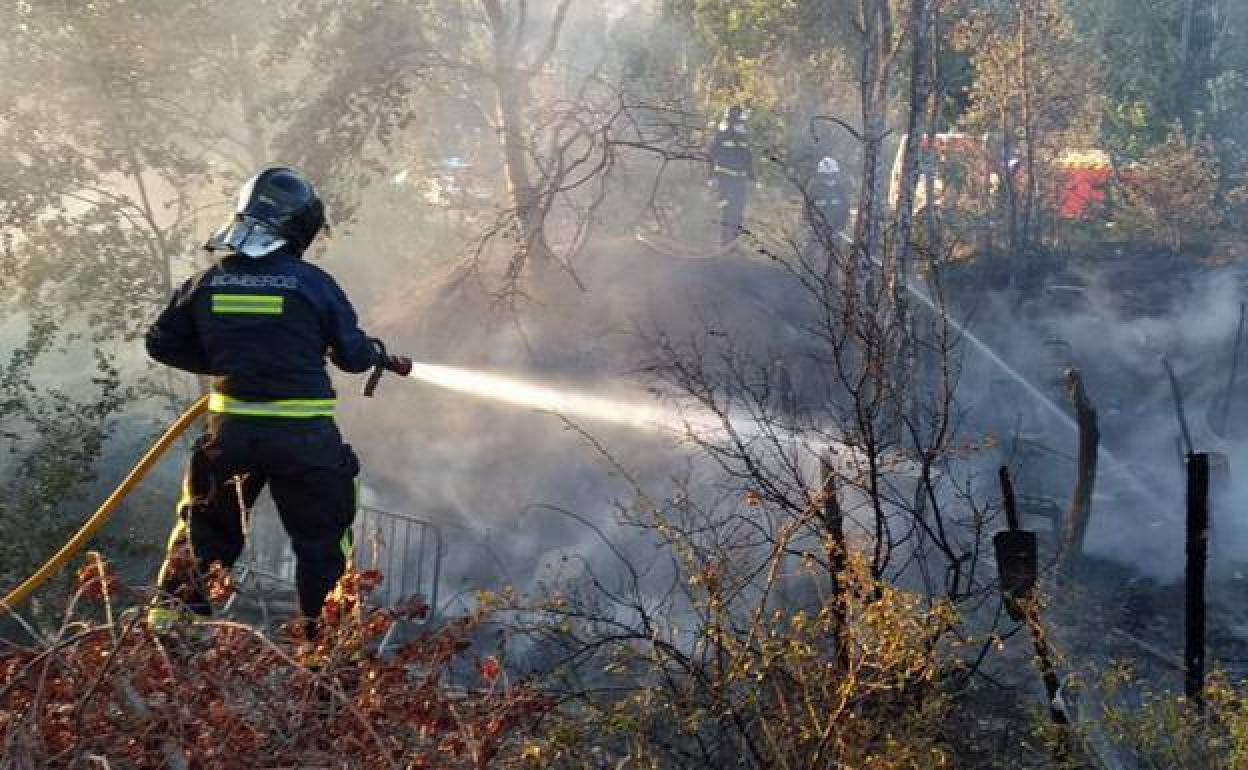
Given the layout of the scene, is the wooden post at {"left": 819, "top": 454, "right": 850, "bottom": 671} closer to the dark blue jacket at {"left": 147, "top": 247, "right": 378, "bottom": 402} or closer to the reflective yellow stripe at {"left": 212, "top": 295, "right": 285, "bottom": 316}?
the dark blue jacket at {"left": 147, "top": 247, "right": 378, "bottom": 402}

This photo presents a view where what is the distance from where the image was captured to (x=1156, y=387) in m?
14.0

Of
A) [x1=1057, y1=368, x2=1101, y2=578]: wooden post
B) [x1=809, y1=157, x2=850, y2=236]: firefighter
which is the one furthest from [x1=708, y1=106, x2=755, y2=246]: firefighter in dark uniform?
[x1=1057, y1=368, x2=1101, y2=578]: wooden post

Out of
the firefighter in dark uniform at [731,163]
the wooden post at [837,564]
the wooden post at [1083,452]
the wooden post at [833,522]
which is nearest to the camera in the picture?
the wooden post at [837,564]

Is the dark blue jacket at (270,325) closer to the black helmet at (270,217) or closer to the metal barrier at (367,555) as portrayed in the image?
the black helmet at (270,217)

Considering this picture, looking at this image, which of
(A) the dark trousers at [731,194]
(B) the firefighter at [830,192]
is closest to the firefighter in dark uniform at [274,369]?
(A) the dark trousers at [731,194]

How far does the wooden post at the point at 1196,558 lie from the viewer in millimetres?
4883

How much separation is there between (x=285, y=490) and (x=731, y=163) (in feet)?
33.6

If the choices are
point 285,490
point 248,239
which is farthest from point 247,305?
point 285,490

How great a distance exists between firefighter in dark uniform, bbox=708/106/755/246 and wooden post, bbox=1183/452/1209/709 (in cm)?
902

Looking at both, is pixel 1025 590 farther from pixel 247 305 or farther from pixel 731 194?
pixel 731 194

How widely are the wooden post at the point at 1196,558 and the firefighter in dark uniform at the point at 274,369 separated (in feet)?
11.0

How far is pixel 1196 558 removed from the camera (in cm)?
500

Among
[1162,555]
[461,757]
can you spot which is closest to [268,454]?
[461,757]

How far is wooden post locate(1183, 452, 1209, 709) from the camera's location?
16.0 feet
